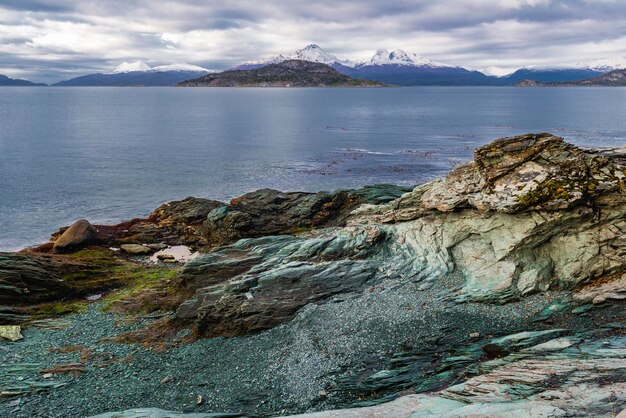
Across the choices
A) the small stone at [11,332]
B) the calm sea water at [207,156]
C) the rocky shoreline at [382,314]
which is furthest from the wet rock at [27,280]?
the calm sea water at [207,156]

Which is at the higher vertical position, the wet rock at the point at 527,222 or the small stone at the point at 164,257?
the wet rock at the point at 527,222

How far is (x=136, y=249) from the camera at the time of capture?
47.8 meters

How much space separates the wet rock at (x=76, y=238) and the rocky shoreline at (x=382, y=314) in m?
7.26

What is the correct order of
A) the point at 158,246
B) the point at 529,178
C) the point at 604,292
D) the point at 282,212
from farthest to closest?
the point at 282,212 < the point at 158,246 < the point at 529,178 < the point at 604,292

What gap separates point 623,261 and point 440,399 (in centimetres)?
1784

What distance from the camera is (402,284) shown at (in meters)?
32.2

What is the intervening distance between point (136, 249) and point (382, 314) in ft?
94.7

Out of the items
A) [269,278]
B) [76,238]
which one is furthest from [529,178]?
[76,238]

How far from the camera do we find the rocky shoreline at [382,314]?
22.3 meters

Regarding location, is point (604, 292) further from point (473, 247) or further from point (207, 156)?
point (207, 156)

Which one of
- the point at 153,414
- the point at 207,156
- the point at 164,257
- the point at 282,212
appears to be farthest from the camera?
the point at 207,156

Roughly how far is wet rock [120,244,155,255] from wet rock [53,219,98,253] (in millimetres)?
3582

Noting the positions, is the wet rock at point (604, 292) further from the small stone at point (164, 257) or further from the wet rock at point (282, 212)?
the small stone at point (164, 257)

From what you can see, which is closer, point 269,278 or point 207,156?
point 269,278
